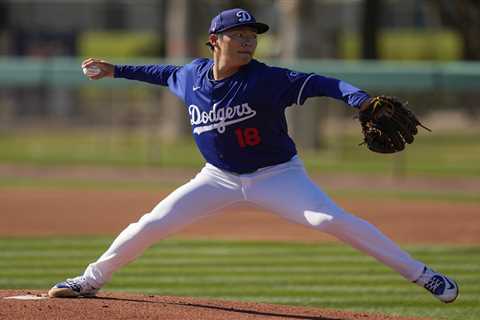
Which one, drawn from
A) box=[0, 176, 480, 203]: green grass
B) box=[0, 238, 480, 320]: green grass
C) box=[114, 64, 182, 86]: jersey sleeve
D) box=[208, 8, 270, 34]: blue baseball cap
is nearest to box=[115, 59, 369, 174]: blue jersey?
box=[208, 8, 270, 34]: blue baseball cap

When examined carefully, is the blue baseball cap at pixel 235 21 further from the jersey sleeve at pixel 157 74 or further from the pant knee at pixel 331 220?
the pant knee at pixel 331 220

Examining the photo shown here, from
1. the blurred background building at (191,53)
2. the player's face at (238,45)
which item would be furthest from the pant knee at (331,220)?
the blurred background building at (191,53)

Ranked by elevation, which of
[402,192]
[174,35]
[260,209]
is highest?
[174,35]

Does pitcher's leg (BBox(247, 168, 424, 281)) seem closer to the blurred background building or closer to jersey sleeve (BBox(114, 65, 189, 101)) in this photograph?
jersey sleeve (BBox(114, 65, 189, 101))

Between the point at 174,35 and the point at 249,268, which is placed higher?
the point at 174,35

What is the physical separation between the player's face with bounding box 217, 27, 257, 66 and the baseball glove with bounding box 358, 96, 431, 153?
0.88 m

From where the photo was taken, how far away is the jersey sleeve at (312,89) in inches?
255

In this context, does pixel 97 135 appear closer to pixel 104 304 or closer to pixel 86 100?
pixel 86 100

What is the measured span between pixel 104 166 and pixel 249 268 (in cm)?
1324

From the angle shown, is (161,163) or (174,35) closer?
(161,163)

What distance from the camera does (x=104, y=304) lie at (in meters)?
7.19

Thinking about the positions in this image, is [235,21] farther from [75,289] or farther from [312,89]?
[75,289]

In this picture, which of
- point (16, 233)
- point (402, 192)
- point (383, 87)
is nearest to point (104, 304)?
point (16, 233)

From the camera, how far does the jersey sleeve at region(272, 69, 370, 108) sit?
6480 mm
